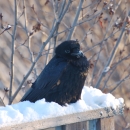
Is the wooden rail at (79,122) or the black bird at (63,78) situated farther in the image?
the black bird at (63,78)

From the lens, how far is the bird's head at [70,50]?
11.3 ft

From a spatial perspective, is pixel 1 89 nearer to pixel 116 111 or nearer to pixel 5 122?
pixel 116 111

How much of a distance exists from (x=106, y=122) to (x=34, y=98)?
0.78 metres

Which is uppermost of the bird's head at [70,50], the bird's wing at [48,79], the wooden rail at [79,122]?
the bird's head at [70,50]

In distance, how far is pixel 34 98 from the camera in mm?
3385

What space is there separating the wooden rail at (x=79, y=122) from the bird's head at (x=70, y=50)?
721 millimetres

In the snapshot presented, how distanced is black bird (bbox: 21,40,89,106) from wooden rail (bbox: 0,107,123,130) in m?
0.53

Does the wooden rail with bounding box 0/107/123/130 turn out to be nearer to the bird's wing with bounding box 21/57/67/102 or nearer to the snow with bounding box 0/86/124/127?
the snow with bounding box 0/86/124/127

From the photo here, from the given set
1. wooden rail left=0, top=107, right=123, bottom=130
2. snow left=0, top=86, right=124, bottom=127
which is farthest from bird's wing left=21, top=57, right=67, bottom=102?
wooden rail left=0, top=107, right=123, bottom=130

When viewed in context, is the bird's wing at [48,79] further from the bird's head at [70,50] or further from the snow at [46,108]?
the snow at [46,108]

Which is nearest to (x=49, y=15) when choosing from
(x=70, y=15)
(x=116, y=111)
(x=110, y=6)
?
(x=70, y=15)

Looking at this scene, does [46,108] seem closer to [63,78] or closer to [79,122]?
[79,122]

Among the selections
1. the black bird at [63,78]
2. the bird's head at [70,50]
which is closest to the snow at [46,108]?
the black bird at [63,78]

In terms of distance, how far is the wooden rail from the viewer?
7.70 ft
